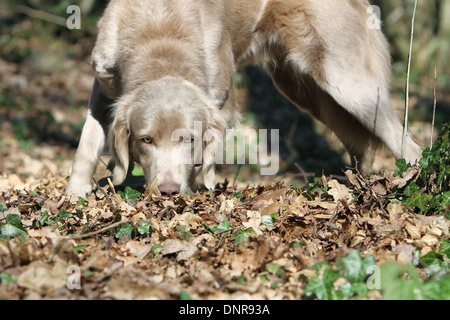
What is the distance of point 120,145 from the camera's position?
14.7 feet

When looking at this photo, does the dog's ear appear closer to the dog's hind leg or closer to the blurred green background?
the dog's hind leg

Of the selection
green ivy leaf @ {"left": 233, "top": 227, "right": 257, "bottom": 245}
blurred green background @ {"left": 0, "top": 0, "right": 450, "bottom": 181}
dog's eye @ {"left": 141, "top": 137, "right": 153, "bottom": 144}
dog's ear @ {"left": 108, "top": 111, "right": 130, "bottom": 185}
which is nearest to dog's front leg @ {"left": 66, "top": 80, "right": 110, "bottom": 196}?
dog's ear @ {"left": 108, "top": 111, "right": 130, "bottom": 185}

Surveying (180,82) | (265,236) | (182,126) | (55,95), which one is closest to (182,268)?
(265,236)

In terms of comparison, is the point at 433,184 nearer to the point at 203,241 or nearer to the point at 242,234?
the point at 242,234

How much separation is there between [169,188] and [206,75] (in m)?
1.24

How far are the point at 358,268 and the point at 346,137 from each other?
3.10 m

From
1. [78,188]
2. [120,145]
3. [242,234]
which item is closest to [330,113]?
[120,145]

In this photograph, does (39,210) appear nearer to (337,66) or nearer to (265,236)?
(265,236)

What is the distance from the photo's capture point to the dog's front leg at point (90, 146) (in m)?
4.46

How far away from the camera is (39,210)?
11.6 ft

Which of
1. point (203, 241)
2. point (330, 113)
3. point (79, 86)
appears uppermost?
point (79, 86)

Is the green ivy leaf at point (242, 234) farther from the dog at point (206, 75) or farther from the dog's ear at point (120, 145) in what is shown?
the dog's ear at point (120, 145)

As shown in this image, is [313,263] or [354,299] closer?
[354,299]

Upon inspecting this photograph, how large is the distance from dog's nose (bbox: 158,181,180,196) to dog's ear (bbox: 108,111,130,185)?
0.63 m
